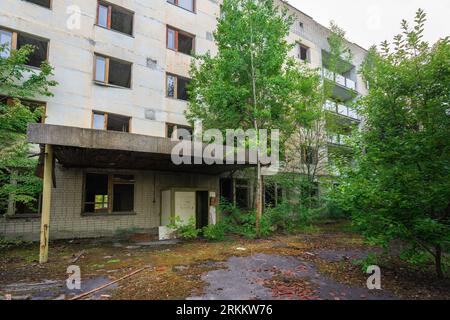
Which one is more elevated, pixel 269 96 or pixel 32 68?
pixel 32 68

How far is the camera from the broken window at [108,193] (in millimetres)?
10953

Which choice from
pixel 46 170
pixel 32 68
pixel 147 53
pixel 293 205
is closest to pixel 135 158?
pixel 46 170

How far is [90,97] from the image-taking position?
11531mm

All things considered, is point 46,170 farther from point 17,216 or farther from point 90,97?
point 90,97

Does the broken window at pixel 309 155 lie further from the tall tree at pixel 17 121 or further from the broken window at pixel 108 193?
the tall tree at pixel 17 121

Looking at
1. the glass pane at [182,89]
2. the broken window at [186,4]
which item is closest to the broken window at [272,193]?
the glass pane at [182,89]

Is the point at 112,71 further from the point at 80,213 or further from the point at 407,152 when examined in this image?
the point at 407,152

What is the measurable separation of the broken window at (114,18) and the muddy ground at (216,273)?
10296 millimetres

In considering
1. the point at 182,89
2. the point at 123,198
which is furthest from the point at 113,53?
the point at 123,198

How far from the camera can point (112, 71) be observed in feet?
40.8

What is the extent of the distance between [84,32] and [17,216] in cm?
827

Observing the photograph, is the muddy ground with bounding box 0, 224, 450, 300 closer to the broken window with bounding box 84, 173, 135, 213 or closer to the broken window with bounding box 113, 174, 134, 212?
the broken window with bounding box 84, 173, 135, 213

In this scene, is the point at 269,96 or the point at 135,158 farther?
the point at 269,96
